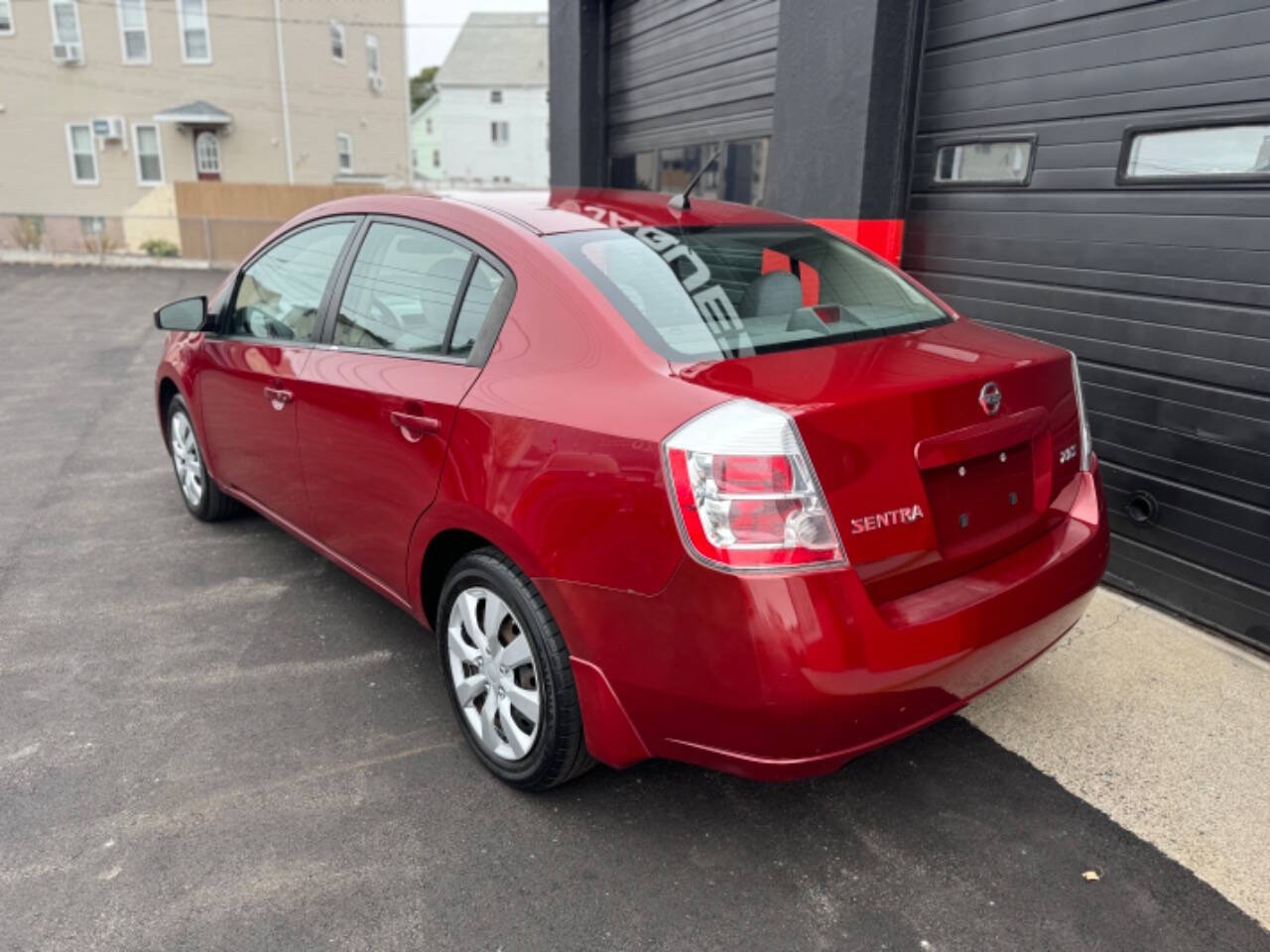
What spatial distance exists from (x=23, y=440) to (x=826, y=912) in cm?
651

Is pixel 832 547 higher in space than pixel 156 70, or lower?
lower

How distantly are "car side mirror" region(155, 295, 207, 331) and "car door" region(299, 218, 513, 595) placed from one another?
3.45 ft

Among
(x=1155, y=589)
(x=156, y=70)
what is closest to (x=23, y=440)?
(x=1155, y=589)

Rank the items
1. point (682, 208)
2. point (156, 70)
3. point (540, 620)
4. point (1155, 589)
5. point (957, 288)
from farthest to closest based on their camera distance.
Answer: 1. point (156, 70)
2. point (957, 288)
3. point (1155, 589)
4. point (682, 208)
5. point (540, 620)

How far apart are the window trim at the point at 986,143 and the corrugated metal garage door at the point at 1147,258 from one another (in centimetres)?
2

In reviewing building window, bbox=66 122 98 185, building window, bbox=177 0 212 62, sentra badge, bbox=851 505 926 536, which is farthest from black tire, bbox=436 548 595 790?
building window, bbox=66 122 98 185

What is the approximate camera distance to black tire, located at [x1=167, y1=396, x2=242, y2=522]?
4.50 metres

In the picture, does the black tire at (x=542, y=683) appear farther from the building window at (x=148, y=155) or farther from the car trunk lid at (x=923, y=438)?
the building window at (x=148, y=155)

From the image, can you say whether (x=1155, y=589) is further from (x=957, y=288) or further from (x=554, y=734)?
(x=554, y=734)

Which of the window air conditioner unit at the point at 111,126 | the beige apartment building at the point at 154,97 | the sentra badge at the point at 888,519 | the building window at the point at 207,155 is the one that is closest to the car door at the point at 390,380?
the sentra badge at the point at 888,519

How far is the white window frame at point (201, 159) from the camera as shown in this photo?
76.4 ft

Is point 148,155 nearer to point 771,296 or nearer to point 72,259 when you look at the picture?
point 72,259

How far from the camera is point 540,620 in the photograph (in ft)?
7.68

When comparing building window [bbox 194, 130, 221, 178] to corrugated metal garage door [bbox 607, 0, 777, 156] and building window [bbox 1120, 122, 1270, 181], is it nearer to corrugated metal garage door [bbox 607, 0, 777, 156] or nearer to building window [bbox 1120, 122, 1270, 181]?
corrugated metal garage door [bbox 607, 0, 777, 156]
